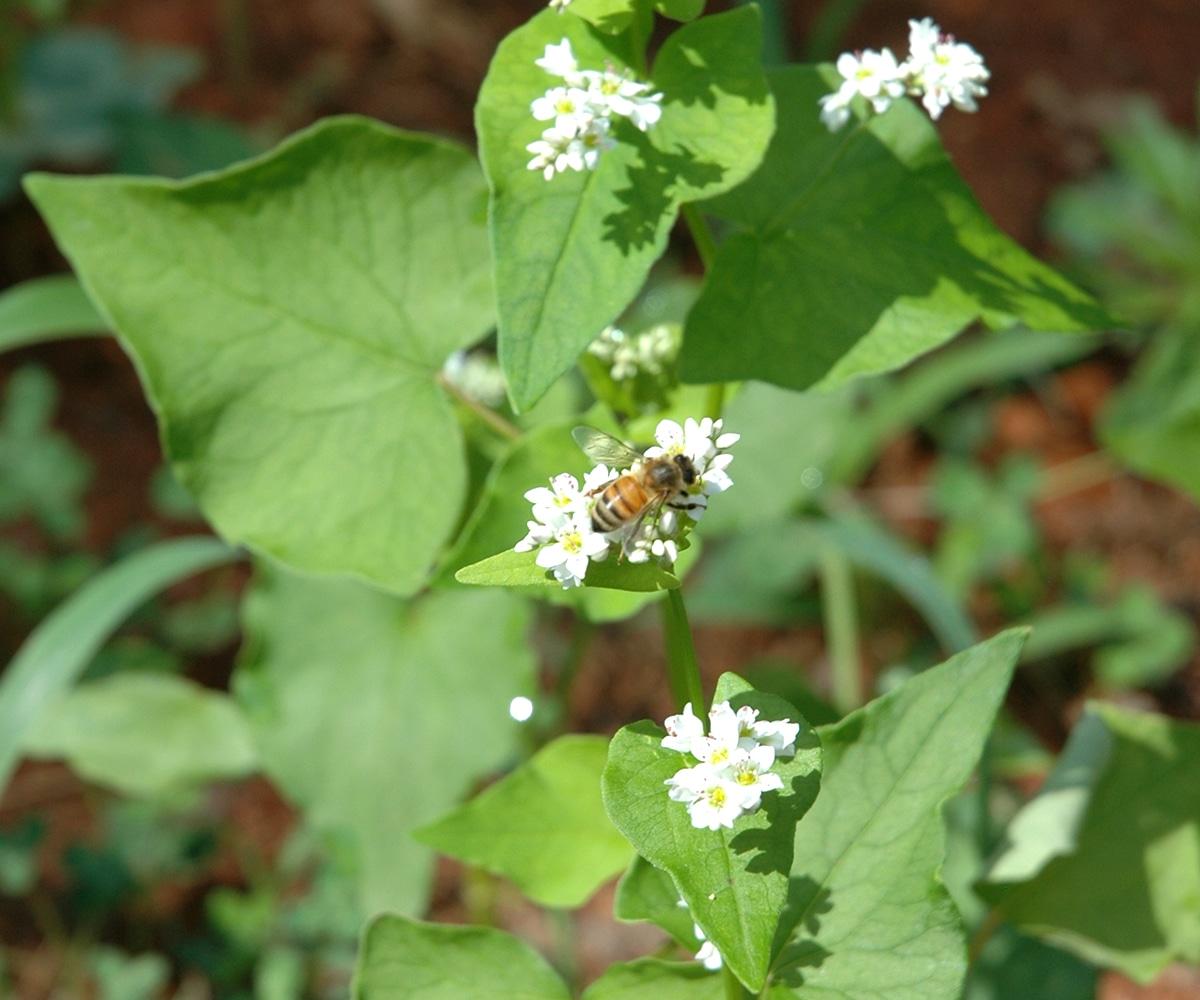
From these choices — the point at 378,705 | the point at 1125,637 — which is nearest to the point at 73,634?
the point at 378,705

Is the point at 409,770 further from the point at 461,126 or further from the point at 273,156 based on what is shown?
the point at 461,126

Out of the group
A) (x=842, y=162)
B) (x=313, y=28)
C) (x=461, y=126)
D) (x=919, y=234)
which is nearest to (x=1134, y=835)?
(x=919, y=234)

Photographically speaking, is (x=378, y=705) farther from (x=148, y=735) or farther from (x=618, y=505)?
(x=618, y=505)

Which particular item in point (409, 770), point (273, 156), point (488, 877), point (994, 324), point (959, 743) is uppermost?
point (273, 156)

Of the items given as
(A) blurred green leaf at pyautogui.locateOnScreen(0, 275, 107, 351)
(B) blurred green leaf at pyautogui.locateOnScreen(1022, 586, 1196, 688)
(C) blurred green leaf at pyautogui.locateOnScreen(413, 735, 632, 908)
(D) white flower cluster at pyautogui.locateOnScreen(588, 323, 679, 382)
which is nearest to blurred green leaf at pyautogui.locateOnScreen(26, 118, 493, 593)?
(D) white flower cluster at pyautogui.locateOnScreen(588, 323, 679, 382)

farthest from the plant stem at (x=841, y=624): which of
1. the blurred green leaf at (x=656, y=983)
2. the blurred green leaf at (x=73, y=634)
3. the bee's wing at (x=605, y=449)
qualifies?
the bee's wing at (x=605, y=449)
